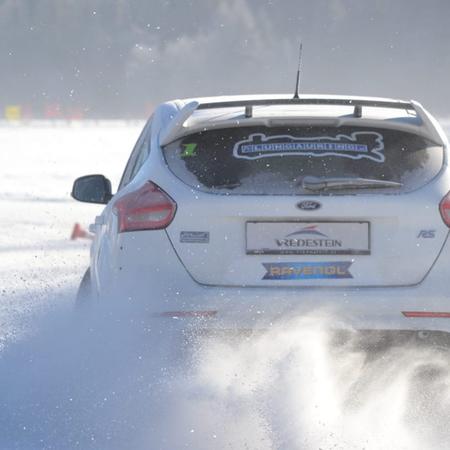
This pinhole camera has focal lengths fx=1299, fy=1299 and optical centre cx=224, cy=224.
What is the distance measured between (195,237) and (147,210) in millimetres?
230

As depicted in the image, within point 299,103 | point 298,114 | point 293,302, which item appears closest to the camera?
point 293,302

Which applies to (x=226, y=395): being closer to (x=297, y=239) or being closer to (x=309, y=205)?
(x=297, y=239)

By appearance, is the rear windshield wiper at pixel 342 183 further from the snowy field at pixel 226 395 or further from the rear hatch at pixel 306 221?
the snowy field at pixel 226 395

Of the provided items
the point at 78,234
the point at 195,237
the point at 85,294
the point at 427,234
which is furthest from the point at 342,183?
the point at 78,234

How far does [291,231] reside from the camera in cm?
503

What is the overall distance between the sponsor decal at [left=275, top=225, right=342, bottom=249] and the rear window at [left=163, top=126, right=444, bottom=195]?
158 millimetres

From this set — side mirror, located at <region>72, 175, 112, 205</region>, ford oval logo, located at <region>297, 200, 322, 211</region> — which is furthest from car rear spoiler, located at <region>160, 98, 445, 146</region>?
side mirror, located at <region>72, 175, 112, 205</region>

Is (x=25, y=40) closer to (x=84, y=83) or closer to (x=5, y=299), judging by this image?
(x=84, y=83)

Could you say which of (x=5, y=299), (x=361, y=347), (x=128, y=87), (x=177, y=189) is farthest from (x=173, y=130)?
(x=128, y=87)

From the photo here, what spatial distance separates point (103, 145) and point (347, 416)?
120 feet

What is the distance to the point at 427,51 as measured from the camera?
117312mm

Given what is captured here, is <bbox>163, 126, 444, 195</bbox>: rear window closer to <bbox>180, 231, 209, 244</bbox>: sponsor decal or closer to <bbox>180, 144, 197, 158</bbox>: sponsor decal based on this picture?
<bbox>180, 144, 197, 158</bbox>: sponsor decal

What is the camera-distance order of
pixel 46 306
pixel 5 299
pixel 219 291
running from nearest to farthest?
pixel 219 291 → pixel 46 306 → pixel 5 299

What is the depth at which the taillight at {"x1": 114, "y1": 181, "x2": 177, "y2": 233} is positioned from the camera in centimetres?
511
